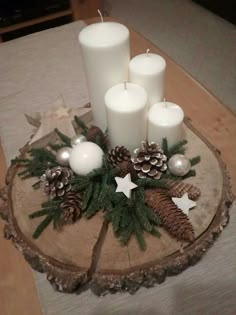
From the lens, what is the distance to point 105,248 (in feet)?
1.86

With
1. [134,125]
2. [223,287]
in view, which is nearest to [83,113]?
[134,125]

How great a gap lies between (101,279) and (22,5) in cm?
152

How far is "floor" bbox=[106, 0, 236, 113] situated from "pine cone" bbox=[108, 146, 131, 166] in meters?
0.92

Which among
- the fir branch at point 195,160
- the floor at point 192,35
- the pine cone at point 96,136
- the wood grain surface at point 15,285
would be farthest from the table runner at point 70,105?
the floor at point 192,35

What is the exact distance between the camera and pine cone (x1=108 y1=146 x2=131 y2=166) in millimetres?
617

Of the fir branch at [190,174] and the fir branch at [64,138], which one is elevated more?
the fir branch at [64,138]

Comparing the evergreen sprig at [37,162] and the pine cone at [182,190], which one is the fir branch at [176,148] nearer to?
the pine cone at [182,190]

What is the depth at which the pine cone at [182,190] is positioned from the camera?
0.60 m

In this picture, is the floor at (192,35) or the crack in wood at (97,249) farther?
the floor at (192,35)

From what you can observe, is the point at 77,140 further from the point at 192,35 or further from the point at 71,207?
the point at 192,35

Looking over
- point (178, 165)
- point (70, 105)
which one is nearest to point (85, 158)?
point (178, 165)

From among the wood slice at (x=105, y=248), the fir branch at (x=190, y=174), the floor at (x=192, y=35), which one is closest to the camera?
the wood slice at (x=105, y=248)

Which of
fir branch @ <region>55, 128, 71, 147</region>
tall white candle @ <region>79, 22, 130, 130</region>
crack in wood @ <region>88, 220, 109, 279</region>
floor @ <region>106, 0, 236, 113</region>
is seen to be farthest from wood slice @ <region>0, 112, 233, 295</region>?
floor @ <region>106, 0, 236, 113</region>

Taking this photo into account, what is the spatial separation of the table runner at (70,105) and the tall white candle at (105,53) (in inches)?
11.9
